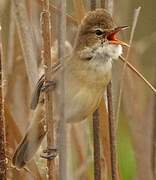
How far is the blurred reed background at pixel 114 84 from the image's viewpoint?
1.87 meters

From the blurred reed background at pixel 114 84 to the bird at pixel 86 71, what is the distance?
0.18 ft

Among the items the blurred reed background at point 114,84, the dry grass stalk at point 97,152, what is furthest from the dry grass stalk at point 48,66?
the blurred reed background at point 114,84

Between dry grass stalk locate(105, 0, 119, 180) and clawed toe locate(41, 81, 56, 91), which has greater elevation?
clawed toe locate(41, 81, 56, 91)

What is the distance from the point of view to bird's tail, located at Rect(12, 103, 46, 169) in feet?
6.11

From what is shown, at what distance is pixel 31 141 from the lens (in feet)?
6.22

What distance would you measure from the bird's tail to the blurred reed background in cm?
4

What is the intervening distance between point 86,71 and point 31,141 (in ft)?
1.35

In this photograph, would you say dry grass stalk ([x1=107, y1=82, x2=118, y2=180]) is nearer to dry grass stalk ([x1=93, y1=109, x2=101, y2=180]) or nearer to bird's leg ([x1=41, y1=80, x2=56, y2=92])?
dry grass stalk ([x1=93, y1=109, x2=101, y2=180])

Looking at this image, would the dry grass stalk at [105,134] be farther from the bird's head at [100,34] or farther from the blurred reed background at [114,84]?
the bird's head at [100,34]

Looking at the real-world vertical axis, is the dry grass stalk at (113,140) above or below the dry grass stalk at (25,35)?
below

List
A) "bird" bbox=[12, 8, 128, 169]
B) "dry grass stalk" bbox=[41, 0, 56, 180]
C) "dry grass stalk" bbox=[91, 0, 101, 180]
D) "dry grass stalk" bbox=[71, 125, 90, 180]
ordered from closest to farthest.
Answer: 1. "dry grass stalk" bbox=[41, 0, 56, 180]
2. "dry grass stalk" bbox=[91, 0, 101, 180]
3. "bird" bbox=[12, 8, 128, 169]
4. "dry grass stalk" bbox=[71, 125, 90, 180]

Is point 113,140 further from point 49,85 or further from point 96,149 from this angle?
point 49,85

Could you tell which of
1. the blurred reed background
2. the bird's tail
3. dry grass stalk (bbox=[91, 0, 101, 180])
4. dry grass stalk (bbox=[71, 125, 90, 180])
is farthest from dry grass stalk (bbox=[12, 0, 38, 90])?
dry grass stalk (bbox=[71, 125, 90, 180])

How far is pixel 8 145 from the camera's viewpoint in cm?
201
